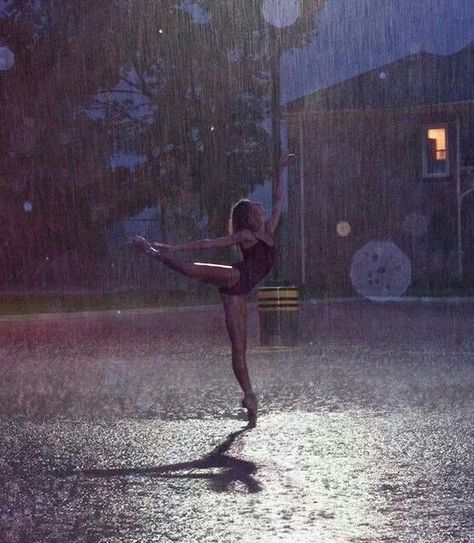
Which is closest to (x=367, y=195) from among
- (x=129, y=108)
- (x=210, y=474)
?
(x=129, y=108)

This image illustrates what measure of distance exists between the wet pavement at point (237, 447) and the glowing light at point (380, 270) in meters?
20.4

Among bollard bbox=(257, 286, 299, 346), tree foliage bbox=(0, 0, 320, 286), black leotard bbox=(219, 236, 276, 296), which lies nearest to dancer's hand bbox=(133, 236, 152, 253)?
black leotard bbox=(219, 236, 276, 296)

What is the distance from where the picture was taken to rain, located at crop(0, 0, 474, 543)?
690 cm

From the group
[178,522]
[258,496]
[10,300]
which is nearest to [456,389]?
[258,496]

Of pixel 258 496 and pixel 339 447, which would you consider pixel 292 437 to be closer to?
pixel 339 447

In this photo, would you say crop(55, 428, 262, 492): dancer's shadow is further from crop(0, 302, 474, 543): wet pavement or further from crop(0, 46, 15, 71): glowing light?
crop(0, 46, 15, 71): glowing light

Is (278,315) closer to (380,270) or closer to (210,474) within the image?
(210,474)

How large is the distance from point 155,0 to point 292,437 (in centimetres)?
3080

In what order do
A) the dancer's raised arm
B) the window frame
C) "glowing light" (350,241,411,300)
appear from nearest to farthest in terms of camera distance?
1. the dancer's raised arm
2. "glowing light" (350,241,411,300)
3. the window frame

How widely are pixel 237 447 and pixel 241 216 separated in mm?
2009

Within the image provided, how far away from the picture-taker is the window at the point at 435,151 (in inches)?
1590

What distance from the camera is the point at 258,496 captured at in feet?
21.9

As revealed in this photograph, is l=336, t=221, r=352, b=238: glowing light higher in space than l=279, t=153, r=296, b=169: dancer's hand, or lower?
lower

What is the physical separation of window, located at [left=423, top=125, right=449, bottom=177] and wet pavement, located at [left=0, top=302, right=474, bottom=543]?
24.6m
